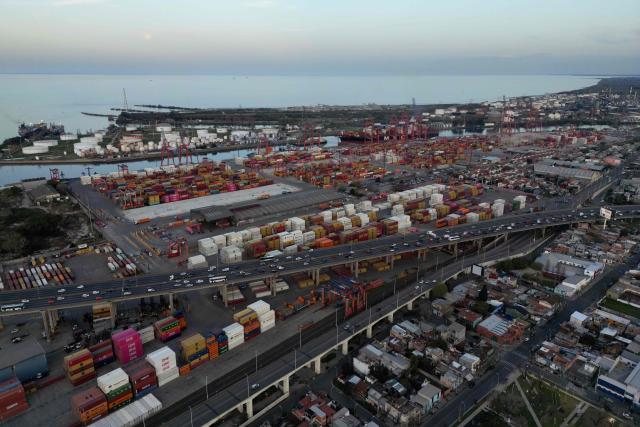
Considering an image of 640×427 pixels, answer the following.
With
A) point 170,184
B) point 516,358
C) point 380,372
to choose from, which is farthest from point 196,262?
point 170,184

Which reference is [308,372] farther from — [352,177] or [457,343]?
[352,177]

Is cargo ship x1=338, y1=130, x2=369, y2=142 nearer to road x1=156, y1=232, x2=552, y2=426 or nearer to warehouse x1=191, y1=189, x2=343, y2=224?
warehouse x1=191, y1=189, x2=343, y2=224

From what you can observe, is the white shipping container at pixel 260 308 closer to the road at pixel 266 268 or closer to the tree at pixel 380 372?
the road at pixel 266 268

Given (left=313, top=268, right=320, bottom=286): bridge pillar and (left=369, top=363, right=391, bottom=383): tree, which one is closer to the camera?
(left=369, top=363, right=391, bottom=383): tree

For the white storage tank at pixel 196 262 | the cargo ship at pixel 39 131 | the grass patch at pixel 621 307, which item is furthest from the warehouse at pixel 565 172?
the cargo ship at pixel 39 131

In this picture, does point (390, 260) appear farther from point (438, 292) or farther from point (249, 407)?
point (249, 407)

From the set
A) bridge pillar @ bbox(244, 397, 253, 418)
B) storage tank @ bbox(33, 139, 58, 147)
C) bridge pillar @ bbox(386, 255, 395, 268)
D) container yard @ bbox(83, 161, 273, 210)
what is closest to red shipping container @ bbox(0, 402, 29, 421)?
bridge pillar @ bbox(244, 397, 253, 418)

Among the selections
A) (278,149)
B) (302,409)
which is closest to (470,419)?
(302,409)
